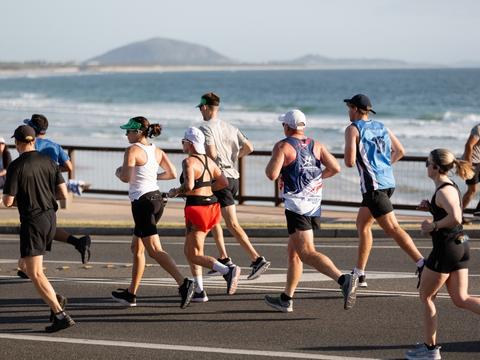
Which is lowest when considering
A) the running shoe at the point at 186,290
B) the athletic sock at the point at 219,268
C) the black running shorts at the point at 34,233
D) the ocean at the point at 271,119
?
the ocean at the point at 271,119

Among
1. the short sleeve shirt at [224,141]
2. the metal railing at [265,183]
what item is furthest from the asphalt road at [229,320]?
the metal railing at [265,183]

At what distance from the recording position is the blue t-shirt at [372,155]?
10.4m

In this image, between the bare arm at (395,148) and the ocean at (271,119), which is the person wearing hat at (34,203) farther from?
the ocean at (271,119)

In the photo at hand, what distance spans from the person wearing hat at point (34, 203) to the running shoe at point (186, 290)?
121cm

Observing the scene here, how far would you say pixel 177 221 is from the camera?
16.6m

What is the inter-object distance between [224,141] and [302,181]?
80.6 inches

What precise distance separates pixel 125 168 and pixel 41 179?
42.5 inches

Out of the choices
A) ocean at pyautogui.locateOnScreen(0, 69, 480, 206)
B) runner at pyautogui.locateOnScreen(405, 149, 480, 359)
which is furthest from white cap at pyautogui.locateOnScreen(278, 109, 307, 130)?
ocean at pyautogui.locateOnScreen(0, 69, 480, 206)

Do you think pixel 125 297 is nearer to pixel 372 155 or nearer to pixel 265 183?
pixel 372 155

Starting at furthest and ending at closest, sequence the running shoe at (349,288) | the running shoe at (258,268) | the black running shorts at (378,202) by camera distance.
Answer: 1. the running shoe at (258,268)
2. the black running shorts at (378,202)
3. the running shoe at (349,288)

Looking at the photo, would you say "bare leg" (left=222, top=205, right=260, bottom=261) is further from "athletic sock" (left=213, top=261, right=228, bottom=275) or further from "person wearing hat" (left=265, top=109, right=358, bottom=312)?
"person wearing hat" (left=265, top=109, right=358, bottom=312)

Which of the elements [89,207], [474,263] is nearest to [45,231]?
[474,263]

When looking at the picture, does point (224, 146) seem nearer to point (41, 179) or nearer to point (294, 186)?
point (294, 186)

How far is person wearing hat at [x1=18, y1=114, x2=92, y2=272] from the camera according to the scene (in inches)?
443
